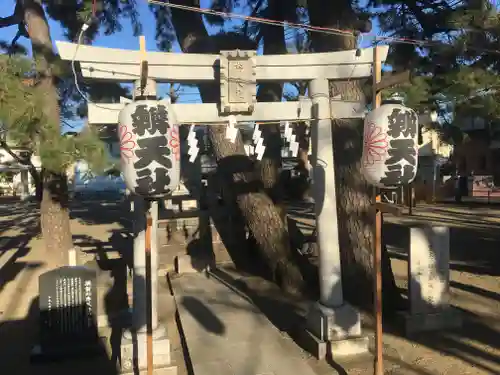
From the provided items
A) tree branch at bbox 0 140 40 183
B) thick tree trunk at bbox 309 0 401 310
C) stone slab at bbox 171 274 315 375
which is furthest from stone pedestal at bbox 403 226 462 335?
tree branch at bbox 0 140 40 183

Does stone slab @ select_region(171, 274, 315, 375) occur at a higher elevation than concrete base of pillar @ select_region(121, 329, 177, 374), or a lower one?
lower

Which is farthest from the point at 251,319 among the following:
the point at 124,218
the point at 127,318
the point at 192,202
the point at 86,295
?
the point at 124,218

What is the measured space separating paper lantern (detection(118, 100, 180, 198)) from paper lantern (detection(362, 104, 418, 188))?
1902 mm

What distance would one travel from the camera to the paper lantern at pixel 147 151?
3.87 metres

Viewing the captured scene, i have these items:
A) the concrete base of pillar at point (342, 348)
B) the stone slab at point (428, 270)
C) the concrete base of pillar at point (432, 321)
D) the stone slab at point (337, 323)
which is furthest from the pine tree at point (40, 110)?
the concrete base of pillar at point (432, 321)

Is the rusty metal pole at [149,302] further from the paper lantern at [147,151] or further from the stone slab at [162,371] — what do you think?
the stone slab at [162,371]

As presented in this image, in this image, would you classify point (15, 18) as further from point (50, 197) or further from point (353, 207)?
point (353, 207)

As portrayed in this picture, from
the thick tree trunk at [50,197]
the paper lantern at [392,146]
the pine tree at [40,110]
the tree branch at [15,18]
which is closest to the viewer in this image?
the paper lantern at [392,146]

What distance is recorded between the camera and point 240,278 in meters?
8.62

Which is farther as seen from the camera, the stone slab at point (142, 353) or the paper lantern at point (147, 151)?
the stone slab at point (142, 353)

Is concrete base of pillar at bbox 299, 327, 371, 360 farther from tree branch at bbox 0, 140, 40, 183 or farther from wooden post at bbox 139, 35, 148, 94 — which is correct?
tree branch at bbox 0, 140, 40, 183

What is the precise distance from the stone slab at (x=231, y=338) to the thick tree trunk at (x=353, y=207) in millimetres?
1350

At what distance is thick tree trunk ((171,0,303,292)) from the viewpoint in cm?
777

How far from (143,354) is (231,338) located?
1.20 metres
